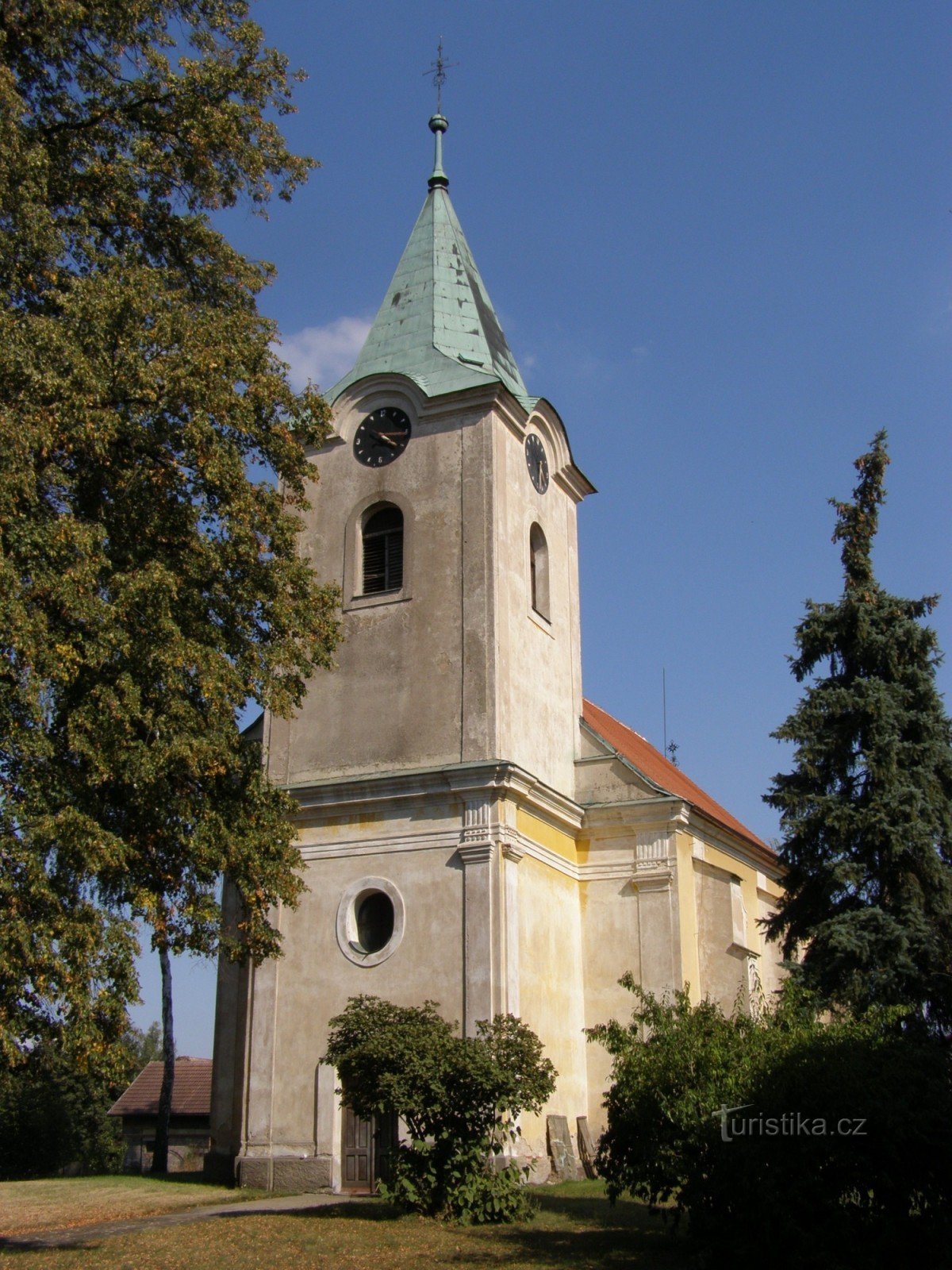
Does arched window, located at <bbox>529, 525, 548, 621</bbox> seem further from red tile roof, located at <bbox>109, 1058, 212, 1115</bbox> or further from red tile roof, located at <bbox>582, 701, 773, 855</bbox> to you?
red tile roof, located at <bbox>109, 1058, 212, 1115</bbox>

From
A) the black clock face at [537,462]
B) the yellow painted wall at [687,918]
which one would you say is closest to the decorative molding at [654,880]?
the yellow painted wall at [687,918]

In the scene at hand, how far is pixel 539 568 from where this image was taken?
939 inches

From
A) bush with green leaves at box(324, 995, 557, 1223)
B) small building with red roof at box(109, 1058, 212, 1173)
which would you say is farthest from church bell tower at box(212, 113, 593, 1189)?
small building with red roof at box(109, 1058, 212, 1173)

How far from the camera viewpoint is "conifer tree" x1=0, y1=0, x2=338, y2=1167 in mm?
11641

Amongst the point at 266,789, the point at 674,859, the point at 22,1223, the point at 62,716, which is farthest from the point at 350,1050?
the point at 674,859

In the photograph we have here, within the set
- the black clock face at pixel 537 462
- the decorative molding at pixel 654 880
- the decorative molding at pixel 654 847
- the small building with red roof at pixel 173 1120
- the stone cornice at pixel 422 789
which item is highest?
the black clock face at pixel 537 462

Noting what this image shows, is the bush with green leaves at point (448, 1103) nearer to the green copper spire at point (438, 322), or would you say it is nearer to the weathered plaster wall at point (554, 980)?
the weathered plaster wall at point (554, 980)

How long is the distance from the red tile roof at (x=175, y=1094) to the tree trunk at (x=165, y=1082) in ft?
18.7

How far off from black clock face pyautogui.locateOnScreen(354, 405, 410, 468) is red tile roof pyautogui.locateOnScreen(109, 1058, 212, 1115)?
77.0ft

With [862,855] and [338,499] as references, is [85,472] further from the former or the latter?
[862,855]

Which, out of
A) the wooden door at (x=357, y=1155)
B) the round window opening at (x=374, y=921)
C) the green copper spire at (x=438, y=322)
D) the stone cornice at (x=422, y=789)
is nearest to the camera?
the wooden door at (x=357, y=1155)

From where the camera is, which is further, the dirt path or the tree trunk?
the tree trunk

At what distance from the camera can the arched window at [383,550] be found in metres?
22.3

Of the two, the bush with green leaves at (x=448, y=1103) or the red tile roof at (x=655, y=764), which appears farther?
the red tile roof at (x=655, y=764)
